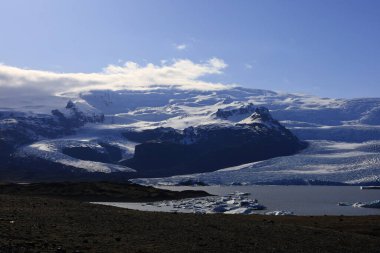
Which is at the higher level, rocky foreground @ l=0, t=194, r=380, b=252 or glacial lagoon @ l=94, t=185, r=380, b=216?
rocky foreground @ l=0, t=194, r=380, b=252

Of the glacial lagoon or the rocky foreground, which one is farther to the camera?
the glacial lagoon

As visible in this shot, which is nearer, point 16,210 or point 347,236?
point 16,210

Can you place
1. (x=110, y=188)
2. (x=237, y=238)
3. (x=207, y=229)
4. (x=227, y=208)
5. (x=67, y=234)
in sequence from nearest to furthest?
(x=67, y=234)
(x=237, y=238)
(x=207, y=229)
(x=227, y=208)
(x=110, y=188)

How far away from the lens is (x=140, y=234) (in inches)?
1172

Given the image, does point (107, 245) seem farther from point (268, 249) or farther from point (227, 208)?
point (227, 208)

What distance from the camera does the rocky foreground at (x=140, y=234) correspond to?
25500 millimetres

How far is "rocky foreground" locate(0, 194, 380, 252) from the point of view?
25.5m

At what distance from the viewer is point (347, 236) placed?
3578cm

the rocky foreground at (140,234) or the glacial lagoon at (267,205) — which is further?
the glacial lagoon at (267,205)

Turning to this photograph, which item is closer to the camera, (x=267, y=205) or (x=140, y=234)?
(x=140, y=234)

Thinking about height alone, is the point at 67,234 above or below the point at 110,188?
above

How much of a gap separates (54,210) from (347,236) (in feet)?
59.0

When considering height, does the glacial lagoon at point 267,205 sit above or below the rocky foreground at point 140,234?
below

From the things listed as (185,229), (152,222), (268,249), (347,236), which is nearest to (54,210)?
(152,222)
